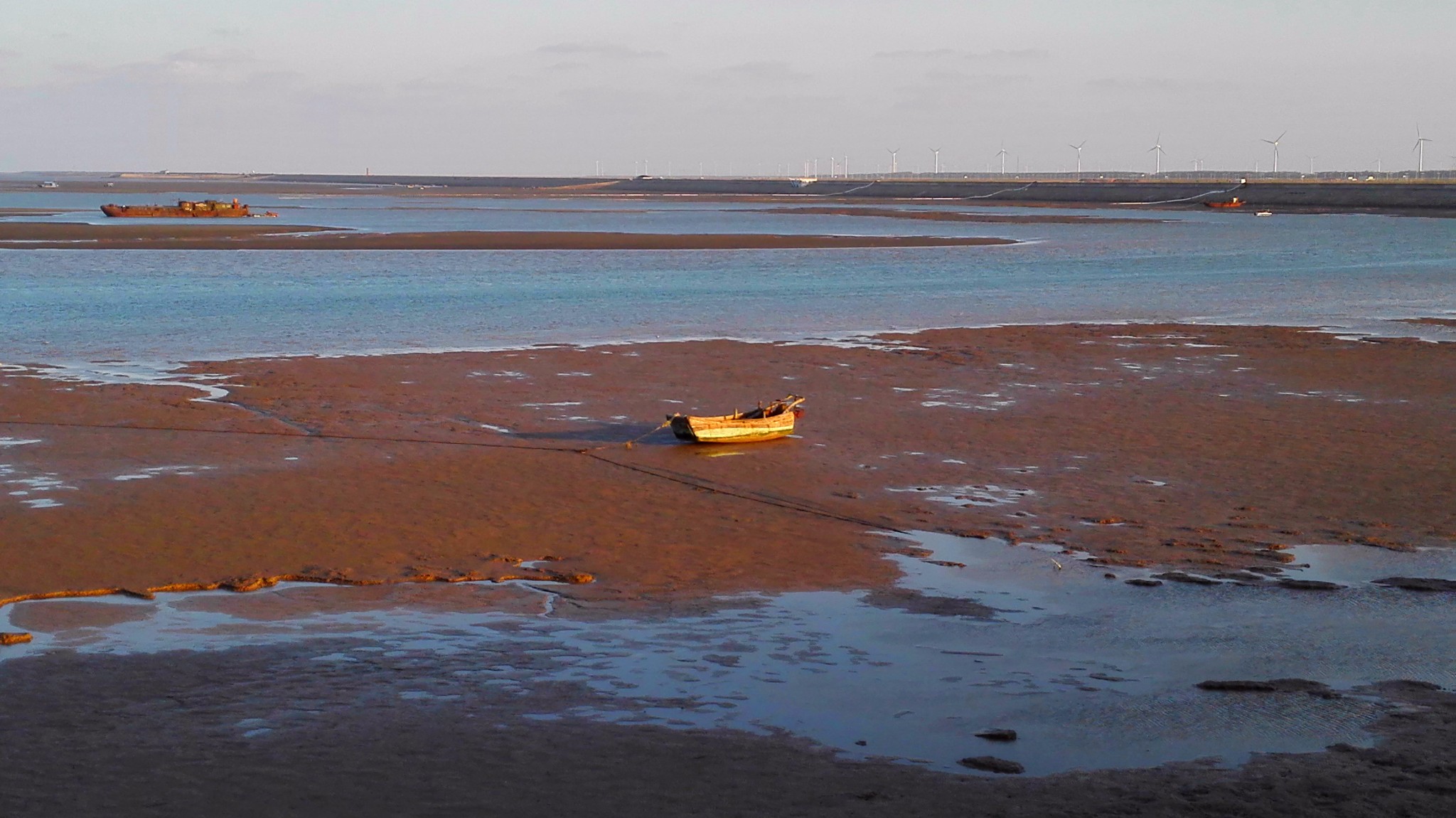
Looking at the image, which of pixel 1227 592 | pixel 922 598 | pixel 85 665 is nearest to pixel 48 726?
pixel 85 665

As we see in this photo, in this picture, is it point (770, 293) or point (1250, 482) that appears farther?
point (770, 293)

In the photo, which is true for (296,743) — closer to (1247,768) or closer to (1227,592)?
(1247,768)

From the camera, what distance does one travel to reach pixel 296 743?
869 centimetres

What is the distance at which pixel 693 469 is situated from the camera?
58.6ft

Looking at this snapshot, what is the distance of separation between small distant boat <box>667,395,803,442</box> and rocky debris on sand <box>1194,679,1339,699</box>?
384 inches

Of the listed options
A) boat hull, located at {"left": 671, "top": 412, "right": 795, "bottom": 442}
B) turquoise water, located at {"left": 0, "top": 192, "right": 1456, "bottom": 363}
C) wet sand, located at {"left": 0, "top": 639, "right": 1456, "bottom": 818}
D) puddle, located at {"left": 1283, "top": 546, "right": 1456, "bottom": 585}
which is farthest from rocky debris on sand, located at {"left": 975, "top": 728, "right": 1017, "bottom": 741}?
turquoise water, located at {"left": 0, "top": 192, "right": 1456, "bottom": 363}

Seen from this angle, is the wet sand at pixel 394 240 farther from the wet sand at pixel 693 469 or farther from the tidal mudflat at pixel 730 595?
the tidal mudflat at pixel 730 595

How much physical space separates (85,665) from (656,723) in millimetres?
4527

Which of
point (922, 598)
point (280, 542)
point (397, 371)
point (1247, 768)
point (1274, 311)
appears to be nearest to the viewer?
point (1247, 768)

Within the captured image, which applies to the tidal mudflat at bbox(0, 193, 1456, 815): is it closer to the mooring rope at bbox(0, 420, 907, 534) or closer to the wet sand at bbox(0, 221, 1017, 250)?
the mooring rope at bbox(0, 420, 907, 534)

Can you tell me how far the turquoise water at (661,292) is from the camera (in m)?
31.3

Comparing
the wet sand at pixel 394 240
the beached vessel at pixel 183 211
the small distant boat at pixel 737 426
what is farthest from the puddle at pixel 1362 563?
the beached vessel at pixel 183 211

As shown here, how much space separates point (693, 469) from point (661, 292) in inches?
969

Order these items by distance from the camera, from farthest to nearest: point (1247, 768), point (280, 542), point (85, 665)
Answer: point (280, 542) → point (85, 665) → point (1247, 768)
